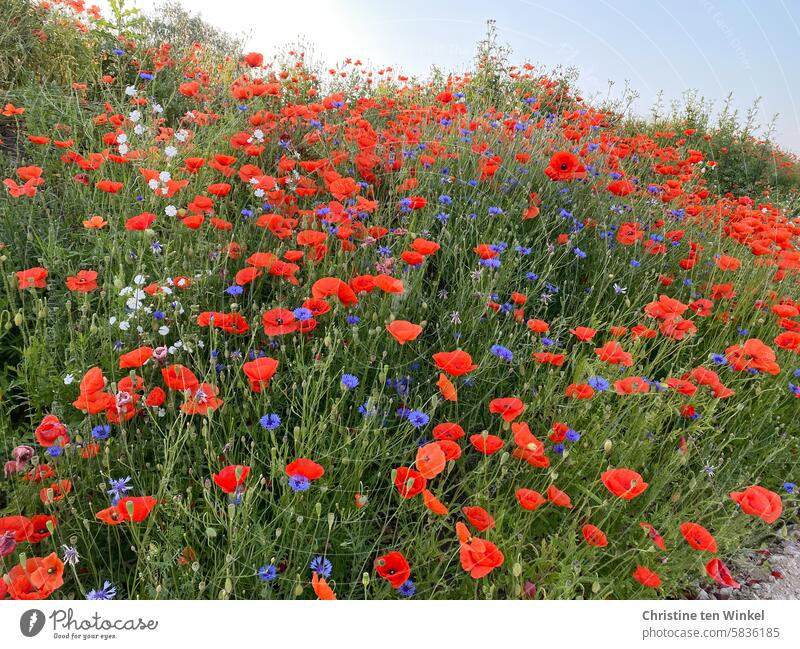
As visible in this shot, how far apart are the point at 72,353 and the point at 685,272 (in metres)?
3.47

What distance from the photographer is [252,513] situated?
5.13ft

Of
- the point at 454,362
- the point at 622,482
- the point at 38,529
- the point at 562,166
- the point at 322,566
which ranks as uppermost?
the point at 562,166

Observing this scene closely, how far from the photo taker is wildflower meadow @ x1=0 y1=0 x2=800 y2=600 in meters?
1.55

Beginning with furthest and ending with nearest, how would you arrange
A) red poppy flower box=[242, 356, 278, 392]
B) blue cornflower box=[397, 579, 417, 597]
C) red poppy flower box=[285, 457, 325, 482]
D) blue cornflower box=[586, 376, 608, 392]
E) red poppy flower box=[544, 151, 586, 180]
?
red poppy flower box=[544, 151, 586, 180], blue cornflower box=[586, 376, 608, 392], red poppy flower box=[242, 356, 278, 392], blue cornflower box=[397, 579, 417, 597], red poppy flower box=[285, 457, 325, 482]

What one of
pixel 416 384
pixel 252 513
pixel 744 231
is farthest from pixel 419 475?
pixel 744 231

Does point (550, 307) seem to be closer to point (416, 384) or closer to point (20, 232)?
point (416, 384)

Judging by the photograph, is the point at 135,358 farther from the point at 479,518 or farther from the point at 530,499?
the point at 530,499

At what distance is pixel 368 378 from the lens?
2.24 m

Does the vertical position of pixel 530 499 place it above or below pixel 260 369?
below

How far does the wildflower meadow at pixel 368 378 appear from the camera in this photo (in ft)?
5.10

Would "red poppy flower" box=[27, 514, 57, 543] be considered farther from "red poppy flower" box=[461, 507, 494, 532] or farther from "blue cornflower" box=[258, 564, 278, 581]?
"red poppy flower" box=[461, 507, 494, 532]

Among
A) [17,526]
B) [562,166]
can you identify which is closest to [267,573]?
[17,526]

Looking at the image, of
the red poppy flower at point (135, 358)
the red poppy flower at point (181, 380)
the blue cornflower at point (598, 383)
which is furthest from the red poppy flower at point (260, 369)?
the blue cornflower at point (598, 383)

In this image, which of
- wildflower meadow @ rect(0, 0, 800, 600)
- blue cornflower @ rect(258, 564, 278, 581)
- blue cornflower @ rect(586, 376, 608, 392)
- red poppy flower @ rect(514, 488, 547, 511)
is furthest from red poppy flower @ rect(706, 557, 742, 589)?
blue cornflower @ rect(258, 564, 278, 581)
